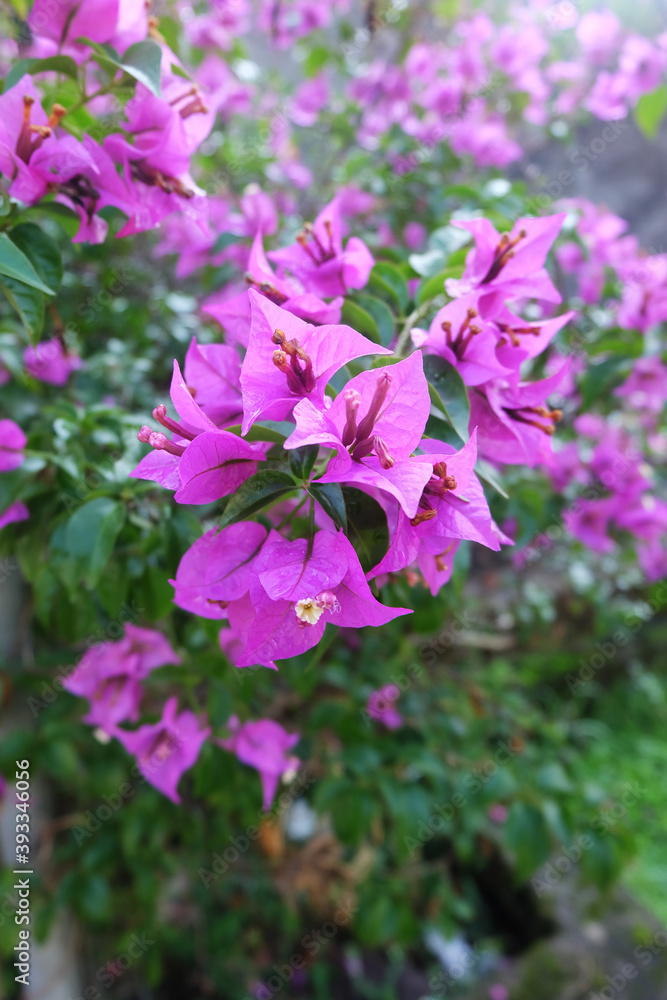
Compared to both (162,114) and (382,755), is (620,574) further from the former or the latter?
(162,114)

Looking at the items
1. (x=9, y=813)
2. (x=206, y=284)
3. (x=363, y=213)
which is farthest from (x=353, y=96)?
(x=9, y=813)

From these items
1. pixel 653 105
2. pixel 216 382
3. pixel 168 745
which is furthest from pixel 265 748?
pixel 653 105

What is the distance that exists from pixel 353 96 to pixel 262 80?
759 millimetres

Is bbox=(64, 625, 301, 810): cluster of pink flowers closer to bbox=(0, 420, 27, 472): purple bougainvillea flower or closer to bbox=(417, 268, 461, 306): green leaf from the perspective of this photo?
bbox=(0, 420, 27, 472): purple bougainvillea flower

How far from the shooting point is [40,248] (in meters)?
0.52

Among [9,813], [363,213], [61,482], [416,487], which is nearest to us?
[416,487]

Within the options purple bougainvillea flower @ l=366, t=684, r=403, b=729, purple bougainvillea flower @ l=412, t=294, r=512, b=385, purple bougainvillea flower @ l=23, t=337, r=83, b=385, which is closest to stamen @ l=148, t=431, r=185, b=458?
purple bougainvillea flower @ l=412, t=294, r=512, b=385

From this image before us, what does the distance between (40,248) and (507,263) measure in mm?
403

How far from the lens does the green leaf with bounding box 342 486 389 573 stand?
1.31 ft

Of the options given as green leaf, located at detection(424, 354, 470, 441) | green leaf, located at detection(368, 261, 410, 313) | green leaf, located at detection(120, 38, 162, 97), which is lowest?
green leaf, located at detection(424, 354, 470, 441)

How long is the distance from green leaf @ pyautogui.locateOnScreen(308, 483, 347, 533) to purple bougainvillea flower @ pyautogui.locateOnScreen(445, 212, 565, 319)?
0.24m

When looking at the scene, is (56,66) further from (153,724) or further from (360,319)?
(153,724)

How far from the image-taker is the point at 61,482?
623mm

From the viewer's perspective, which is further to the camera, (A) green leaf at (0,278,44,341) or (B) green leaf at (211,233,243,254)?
(B) green leaf at (211,233,243,254)
